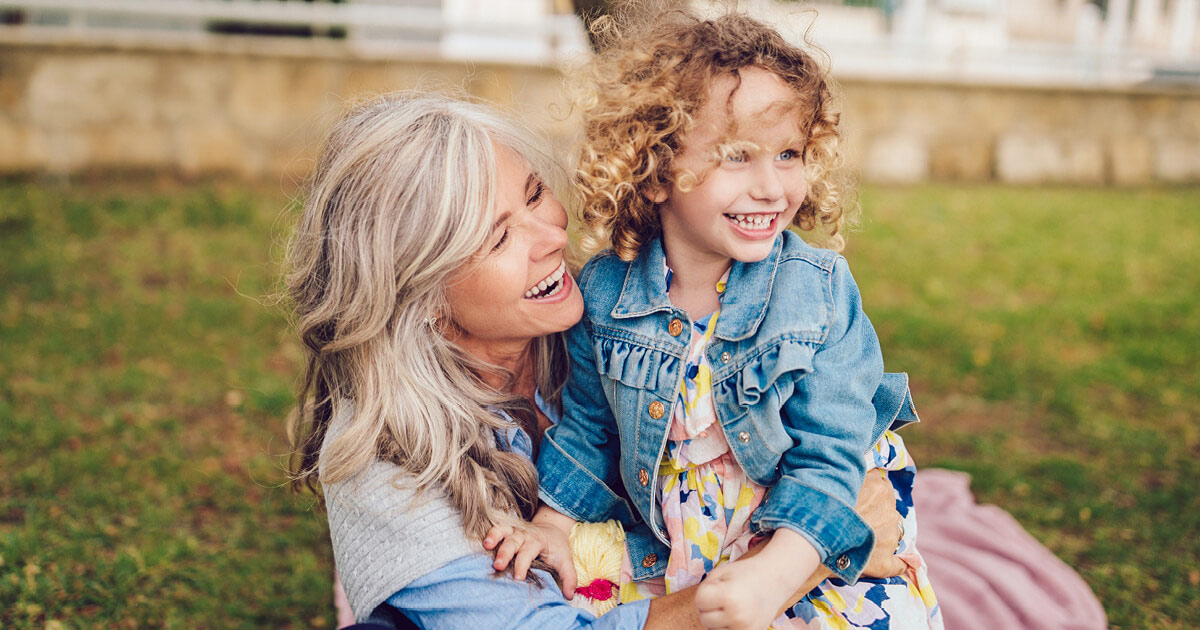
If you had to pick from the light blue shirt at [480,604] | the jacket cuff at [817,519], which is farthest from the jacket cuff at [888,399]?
the light blue shirt at [480,604]

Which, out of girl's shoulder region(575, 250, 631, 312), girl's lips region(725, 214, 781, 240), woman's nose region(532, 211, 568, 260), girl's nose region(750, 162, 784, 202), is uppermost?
girl's nose region(750, 162, 784, 202)

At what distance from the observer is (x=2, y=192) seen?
7715mm

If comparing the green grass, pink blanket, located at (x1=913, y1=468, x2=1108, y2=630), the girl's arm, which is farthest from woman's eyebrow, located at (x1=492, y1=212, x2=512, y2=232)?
pink blanket, located at (x1=913, y1=468, x2=1108, y2=630)

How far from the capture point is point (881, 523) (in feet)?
6.98

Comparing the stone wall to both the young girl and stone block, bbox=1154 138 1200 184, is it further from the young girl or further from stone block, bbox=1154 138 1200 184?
the young girl

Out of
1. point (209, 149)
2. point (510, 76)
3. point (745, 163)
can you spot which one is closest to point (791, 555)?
point (745, 163)

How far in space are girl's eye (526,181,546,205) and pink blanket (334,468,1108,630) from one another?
1.41 meters

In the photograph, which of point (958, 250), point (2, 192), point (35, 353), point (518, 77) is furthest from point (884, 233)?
point (2, 192)

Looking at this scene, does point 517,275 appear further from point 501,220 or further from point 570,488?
point 570,488

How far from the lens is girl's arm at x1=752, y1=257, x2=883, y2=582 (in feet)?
6.32

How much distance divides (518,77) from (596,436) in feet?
22.5

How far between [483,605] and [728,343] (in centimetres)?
74

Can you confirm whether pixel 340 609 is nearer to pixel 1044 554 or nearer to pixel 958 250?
pixel 1044 554

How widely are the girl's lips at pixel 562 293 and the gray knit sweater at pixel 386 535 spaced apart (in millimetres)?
485
